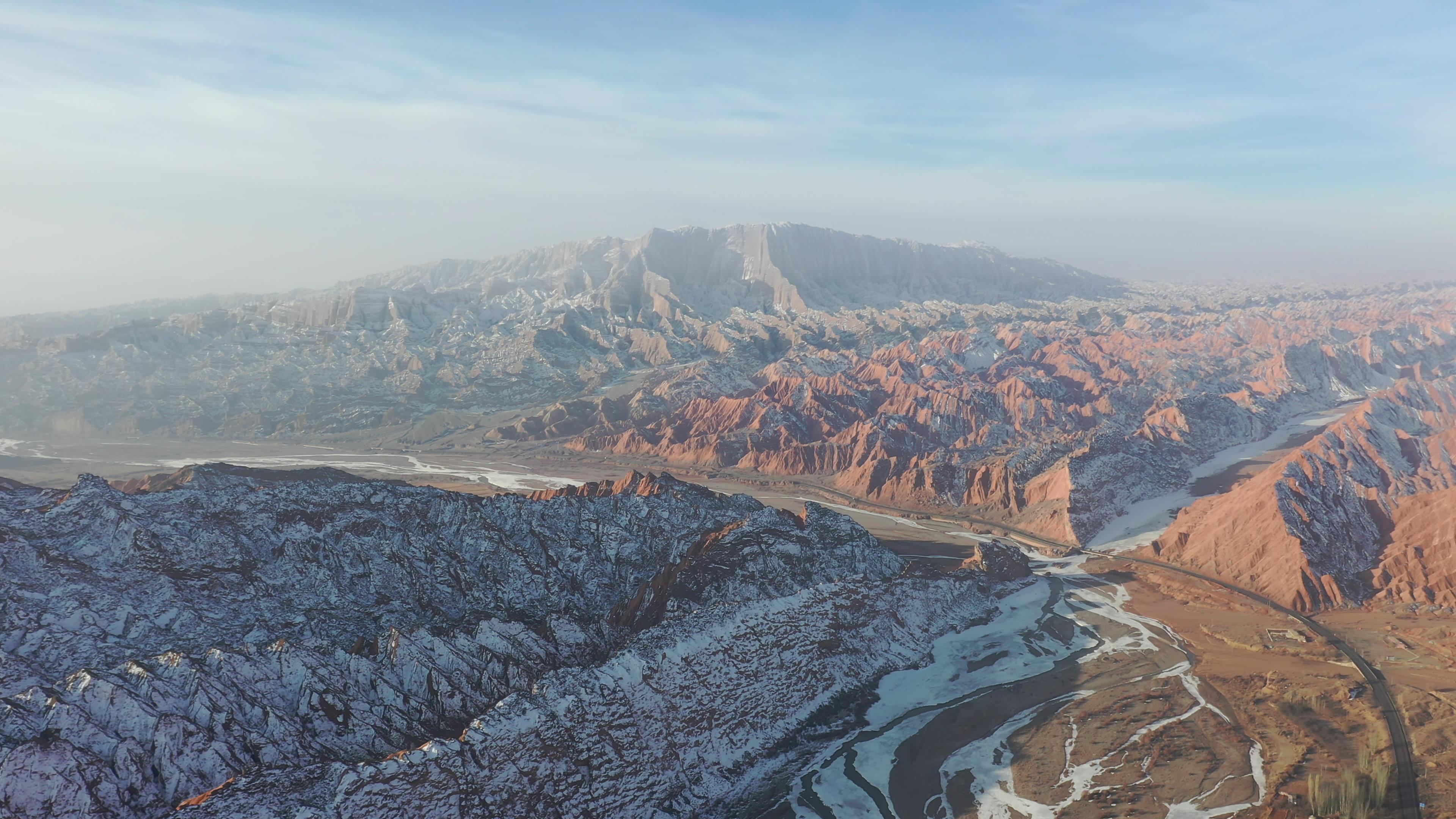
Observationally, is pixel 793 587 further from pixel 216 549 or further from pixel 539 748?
pixel 216 549

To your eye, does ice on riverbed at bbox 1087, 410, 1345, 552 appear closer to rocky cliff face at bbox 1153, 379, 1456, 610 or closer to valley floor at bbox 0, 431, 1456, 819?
rocky cliff face at bbox 1153, 379, 1456, 610

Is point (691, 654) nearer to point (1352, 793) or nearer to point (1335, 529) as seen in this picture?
point (1352, 793)

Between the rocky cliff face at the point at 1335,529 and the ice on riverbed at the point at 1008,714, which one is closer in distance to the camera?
the ice on riverbed at the point at 1008,714

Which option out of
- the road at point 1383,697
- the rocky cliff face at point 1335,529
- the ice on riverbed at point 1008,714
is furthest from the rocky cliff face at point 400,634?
the rocky cliff face at point 1335,529

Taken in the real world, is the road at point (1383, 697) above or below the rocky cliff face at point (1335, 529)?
below

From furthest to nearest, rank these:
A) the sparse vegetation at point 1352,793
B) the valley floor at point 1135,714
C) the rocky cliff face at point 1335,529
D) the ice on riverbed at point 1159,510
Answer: the ice on riverbed at point 1159,510 < the rocky cliff face at point 1335,529 < the valley floor at point 1135,714 < the sparse vegetation at point 1352,793

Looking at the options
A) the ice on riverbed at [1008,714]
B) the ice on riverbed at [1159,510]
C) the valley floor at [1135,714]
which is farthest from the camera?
the ice on riverbed at [1159,510]

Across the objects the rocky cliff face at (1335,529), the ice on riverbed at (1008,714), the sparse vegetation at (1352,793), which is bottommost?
the ice on riverbed at (1008,714)

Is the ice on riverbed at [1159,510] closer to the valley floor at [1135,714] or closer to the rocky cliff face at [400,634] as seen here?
the valley floor at [1135,714]
